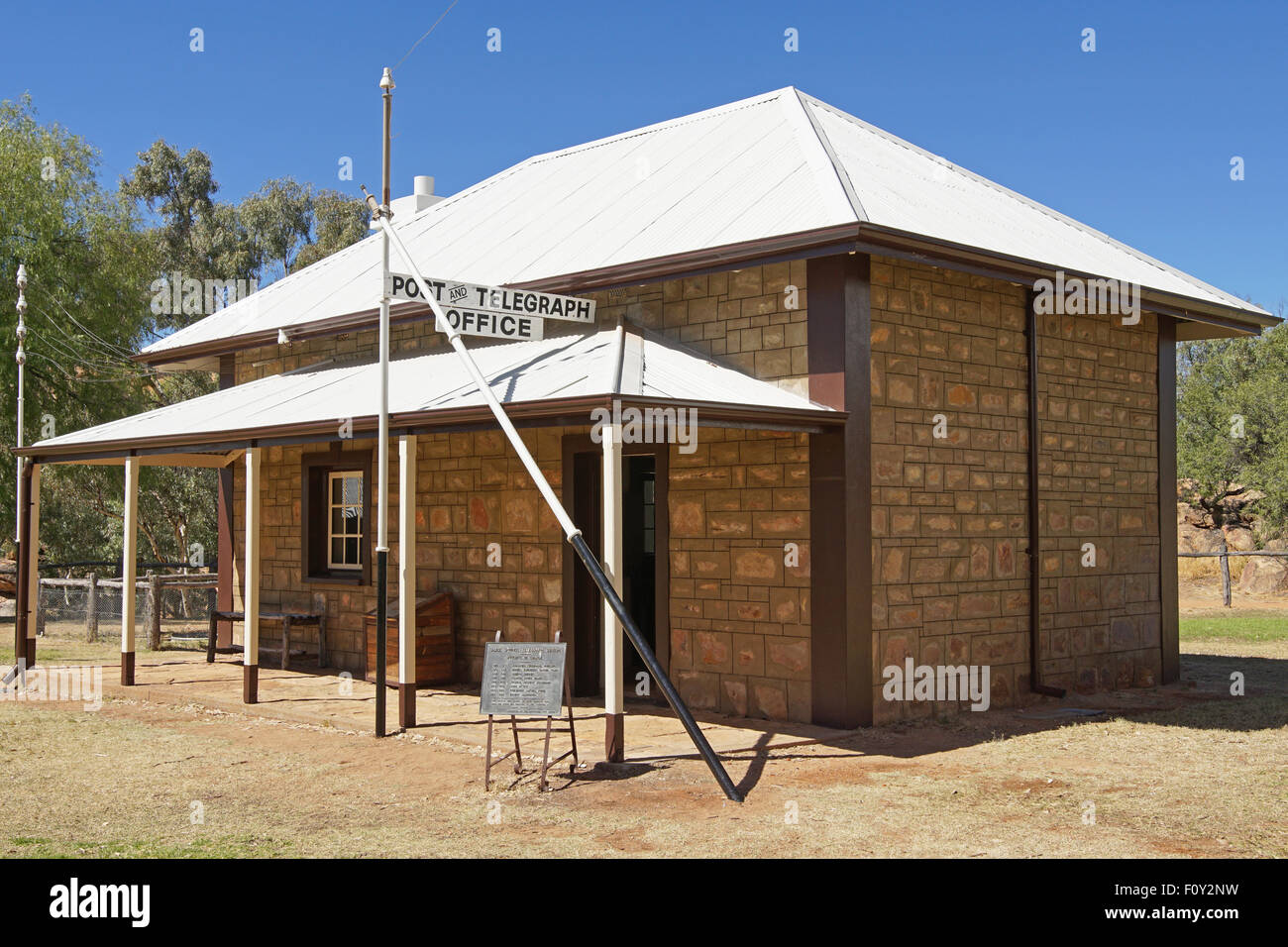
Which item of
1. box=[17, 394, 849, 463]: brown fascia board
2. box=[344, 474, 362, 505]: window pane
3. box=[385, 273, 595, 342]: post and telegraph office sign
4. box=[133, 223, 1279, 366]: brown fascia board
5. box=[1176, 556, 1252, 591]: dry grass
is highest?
box=[133, 223, 1279, 366]: brown fascia board

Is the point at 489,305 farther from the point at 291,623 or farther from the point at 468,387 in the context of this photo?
the point at 291,623

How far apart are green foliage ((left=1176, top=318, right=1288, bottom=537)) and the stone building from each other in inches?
652

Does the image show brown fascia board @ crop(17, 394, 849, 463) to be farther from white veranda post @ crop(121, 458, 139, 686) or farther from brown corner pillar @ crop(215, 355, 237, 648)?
brown corner pillar @ crop(215, 355, 237, 648)

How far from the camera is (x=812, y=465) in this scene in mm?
9461

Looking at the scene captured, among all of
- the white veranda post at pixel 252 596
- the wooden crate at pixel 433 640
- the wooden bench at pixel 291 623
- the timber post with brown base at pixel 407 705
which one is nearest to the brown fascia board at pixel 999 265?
the timber post with brown base at pixel 407 705

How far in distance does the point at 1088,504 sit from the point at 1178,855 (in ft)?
20.5

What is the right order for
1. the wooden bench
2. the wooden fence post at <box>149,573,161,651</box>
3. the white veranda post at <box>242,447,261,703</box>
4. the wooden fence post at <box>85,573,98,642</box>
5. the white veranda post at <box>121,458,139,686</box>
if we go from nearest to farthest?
the white veranda post at <box>242,447,261,703</box> → the white veranda post at <box>121,458,139,686</box> → the wooden bench → the wooden fence post at <box>149,573,161,651</box> → the wooden fence post at <box>85,573,98,642</box>

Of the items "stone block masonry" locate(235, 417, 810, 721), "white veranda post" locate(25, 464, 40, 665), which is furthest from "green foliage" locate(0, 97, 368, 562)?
"stone block masonry" locate(235, 417, 810, 721)

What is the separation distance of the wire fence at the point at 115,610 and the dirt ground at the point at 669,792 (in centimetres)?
630

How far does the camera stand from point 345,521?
45.7 feet

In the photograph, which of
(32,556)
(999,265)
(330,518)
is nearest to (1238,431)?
(999,265)

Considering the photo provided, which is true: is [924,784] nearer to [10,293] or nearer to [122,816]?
[122,816]

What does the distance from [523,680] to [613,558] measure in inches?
38.0

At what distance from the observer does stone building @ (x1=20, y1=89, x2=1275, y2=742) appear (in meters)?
9.41
